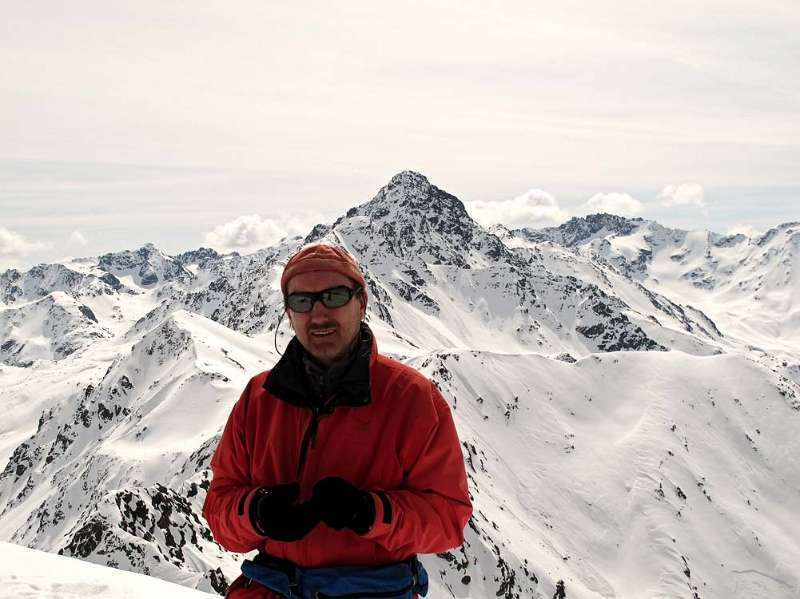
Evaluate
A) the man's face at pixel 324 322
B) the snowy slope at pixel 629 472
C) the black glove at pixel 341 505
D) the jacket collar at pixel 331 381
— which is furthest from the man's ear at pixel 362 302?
the snowy slope at pixel 629 472

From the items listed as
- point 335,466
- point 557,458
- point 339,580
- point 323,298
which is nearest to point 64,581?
point 339,580

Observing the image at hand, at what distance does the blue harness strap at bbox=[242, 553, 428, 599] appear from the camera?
5.12 metres

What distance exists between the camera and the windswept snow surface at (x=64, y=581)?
26.2 ft

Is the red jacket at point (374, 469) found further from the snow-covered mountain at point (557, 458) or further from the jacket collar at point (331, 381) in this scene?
the snow-covered mountain at point (557, 458)

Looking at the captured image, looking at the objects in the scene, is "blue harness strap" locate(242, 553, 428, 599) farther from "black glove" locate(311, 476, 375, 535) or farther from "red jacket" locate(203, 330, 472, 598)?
"black glove" locate(311, 476, 375, 535)

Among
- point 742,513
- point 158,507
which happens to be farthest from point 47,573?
point 742,513

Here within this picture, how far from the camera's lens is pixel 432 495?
5285mm

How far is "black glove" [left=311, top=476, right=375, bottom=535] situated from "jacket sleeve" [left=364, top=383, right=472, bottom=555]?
0.20 m

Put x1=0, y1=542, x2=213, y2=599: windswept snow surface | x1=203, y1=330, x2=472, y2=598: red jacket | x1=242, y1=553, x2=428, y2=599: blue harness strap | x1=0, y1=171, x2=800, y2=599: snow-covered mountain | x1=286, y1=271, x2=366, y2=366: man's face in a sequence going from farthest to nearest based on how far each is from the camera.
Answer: x1=0, y1=171, x2=800, y2=599: snow-covered mountain < x1=0, y1=542, x2=213, y2=599: windswept snow surface < x1=286, y1=271, x2=366, y2=366: man's face < x1=203, y1=330, x2=472, y2=598: red jacket < x1=242, y1=553, x2=428, y2=599: blue harness strap

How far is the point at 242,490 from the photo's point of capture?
18.2 feet

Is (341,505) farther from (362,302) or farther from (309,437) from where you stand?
(362,302)

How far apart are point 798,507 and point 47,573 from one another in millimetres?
149588

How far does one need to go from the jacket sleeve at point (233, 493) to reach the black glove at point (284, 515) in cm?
24

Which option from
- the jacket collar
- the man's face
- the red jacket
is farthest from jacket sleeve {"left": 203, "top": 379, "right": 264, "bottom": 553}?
the man's face
